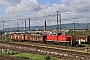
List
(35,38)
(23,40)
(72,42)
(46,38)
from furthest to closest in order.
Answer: (23,40), (35,38), (46,38), (72,42)

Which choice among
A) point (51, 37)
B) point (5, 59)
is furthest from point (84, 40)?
point (5, 59)

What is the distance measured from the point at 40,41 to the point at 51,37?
18.3 ft

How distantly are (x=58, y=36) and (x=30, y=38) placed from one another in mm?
13721

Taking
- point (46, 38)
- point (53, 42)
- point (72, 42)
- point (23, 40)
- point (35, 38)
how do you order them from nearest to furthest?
1. point (72, 42)
2. point (53, 42)
3. point (46, 38)
4. point (35, 38)
5. point (23, 40)

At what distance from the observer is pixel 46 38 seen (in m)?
51.4

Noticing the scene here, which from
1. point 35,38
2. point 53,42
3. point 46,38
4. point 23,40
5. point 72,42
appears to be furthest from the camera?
point 23,40

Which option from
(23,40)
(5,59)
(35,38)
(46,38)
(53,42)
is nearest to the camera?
(5,59)

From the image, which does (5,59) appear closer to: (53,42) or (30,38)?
(53,42)

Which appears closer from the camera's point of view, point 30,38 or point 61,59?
point 61,59

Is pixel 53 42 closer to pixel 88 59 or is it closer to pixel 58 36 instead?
pixel 58 36

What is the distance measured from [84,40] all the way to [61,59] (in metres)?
34.1

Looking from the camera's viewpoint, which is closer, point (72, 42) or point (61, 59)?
point (61, 59)

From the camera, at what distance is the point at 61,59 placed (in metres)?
21.1

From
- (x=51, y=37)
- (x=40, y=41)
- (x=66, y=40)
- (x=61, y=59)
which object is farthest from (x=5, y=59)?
(x=40, y=41)
